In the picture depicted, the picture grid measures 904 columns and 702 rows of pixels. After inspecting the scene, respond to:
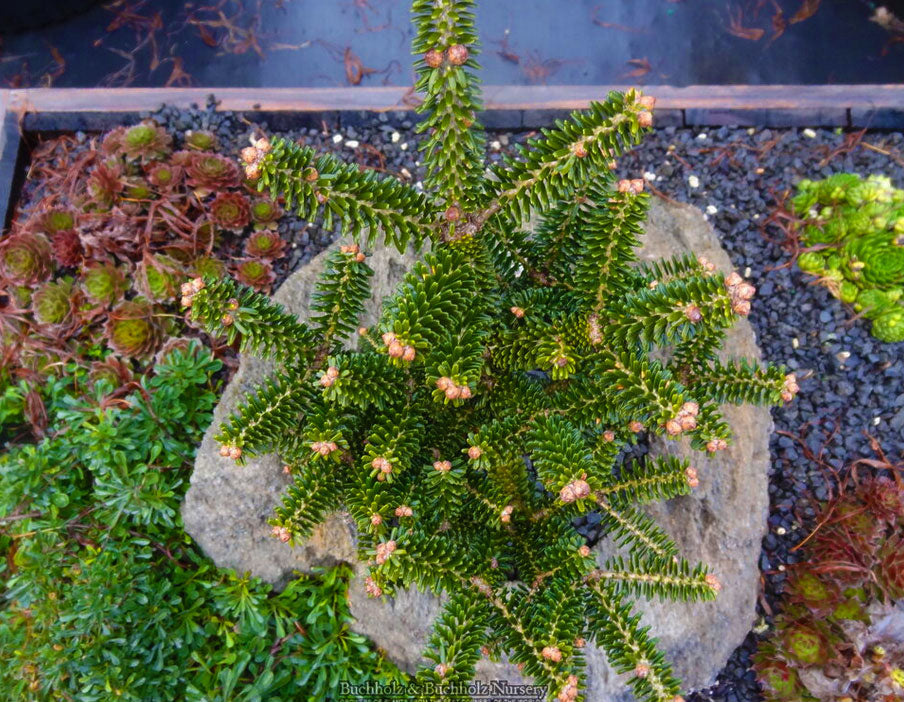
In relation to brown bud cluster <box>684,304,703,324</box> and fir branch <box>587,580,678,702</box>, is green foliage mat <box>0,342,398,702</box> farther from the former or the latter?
brown bud cluster <box>684,304,703,324</box>

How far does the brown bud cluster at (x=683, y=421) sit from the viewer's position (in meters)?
1.54

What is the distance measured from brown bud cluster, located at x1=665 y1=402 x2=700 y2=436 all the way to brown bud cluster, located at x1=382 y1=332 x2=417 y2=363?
0.64 metres

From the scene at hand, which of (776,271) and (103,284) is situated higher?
(776,271)

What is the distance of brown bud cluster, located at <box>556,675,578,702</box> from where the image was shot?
5.18 ft

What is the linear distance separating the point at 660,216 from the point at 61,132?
10.2ft

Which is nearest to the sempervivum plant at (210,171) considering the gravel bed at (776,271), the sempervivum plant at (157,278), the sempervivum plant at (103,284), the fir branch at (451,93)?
the gravel bed at (776,271)

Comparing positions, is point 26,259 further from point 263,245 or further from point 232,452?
point 232,452

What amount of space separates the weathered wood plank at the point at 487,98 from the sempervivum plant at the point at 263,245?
2.45ft

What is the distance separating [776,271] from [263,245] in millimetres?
2480

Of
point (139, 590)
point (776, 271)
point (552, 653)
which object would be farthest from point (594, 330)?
point (139, 590)

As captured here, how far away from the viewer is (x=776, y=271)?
3.18 m

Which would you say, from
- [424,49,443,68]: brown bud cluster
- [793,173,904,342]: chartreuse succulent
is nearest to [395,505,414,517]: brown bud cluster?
[424,49,443,68]: brown bud cluster

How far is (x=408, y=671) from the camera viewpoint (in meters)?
2.52

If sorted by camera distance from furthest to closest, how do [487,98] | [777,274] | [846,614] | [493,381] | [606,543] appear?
1. [487,98]
2. [777,274]
3. [846,614]
4. [606,543]
5. [493,381]
